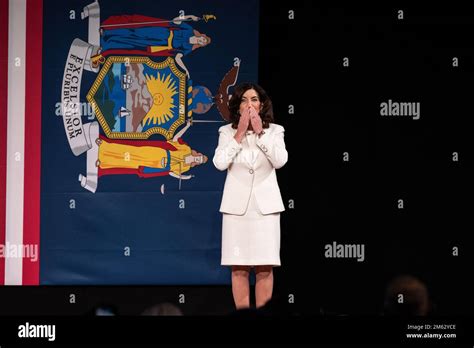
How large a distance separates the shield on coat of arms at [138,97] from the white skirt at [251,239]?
3.99 ft

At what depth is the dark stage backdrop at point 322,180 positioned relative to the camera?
526cm

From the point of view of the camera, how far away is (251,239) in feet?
14.5

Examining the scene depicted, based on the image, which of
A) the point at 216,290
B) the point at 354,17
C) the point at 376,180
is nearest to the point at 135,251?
the point at 216,290

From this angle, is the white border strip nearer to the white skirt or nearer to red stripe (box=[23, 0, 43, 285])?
red stripe (box=[23, 0, 43, 285])

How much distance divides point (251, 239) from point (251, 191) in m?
0.28

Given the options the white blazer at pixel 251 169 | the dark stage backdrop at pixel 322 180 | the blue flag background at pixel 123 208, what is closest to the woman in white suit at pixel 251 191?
the white blazer at pixel 251 169

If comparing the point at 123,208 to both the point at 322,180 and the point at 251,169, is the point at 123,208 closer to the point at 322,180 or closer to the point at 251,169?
the point at 251,169

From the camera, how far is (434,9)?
524 centimetres

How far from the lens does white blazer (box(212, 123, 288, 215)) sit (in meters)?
4.41

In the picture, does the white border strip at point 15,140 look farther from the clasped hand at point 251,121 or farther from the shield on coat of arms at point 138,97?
the clasped hand at point 251,121

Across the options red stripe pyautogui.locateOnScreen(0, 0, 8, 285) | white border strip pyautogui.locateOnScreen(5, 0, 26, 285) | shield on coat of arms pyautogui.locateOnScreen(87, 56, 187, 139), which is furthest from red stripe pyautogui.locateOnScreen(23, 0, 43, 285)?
shield on coat of arms pyautogui.locateOnScreen(87, 56, 187, 139)

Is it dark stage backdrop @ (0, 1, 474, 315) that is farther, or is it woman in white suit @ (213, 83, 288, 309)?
dark stage backdrop @ (0, 1, 474, 315)

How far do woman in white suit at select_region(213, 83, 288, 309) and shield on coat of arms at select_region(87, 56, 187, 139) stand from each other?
3.29 feet

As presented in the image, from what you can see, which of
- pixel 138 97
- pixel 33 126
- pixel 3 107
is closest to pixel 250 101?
pixel 138 97
